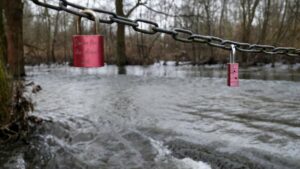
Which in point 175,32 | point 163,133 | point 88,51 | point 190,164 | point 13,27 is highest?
point 13,27

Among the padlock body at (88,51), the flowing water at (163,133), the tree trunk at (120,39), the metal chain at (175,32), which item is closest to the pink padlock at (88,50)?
the padlock body at (88,51)

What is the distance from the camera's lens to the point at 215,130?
16.9 feet

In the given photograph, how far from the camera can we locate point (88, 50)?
2.09m

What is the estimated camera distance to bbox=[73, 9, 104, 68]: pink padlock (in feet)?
6.77

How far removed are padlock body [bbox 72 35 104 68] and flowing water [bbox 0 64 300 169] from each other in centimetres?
207

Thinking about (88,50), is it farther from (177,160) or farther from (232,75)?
(177,160)

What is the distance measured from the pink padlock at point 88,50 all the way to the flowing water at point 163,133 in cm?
207

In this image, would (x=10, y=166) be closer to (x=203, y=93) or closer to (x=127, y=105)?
(x=127, y=105)

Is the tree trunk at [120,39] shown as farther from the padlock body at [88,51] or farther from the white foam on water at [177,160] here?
the padlock body at [88,51]

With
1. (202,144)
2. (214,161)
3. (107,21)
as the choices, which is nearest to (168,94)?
(202,144)

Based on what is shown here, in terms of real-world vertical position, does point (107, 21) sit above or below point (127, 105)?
above

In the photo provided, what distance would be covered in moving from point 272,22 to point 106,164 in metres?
19.9

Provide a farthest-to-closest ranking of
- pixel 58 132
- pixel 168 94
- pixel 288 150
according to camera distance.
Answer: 1. pixel 168 94
2. pixel 58 132
3. pixel 288 150

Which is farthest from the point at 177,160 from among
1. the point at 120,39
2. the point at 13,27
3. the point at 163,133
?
the point at 120,39
